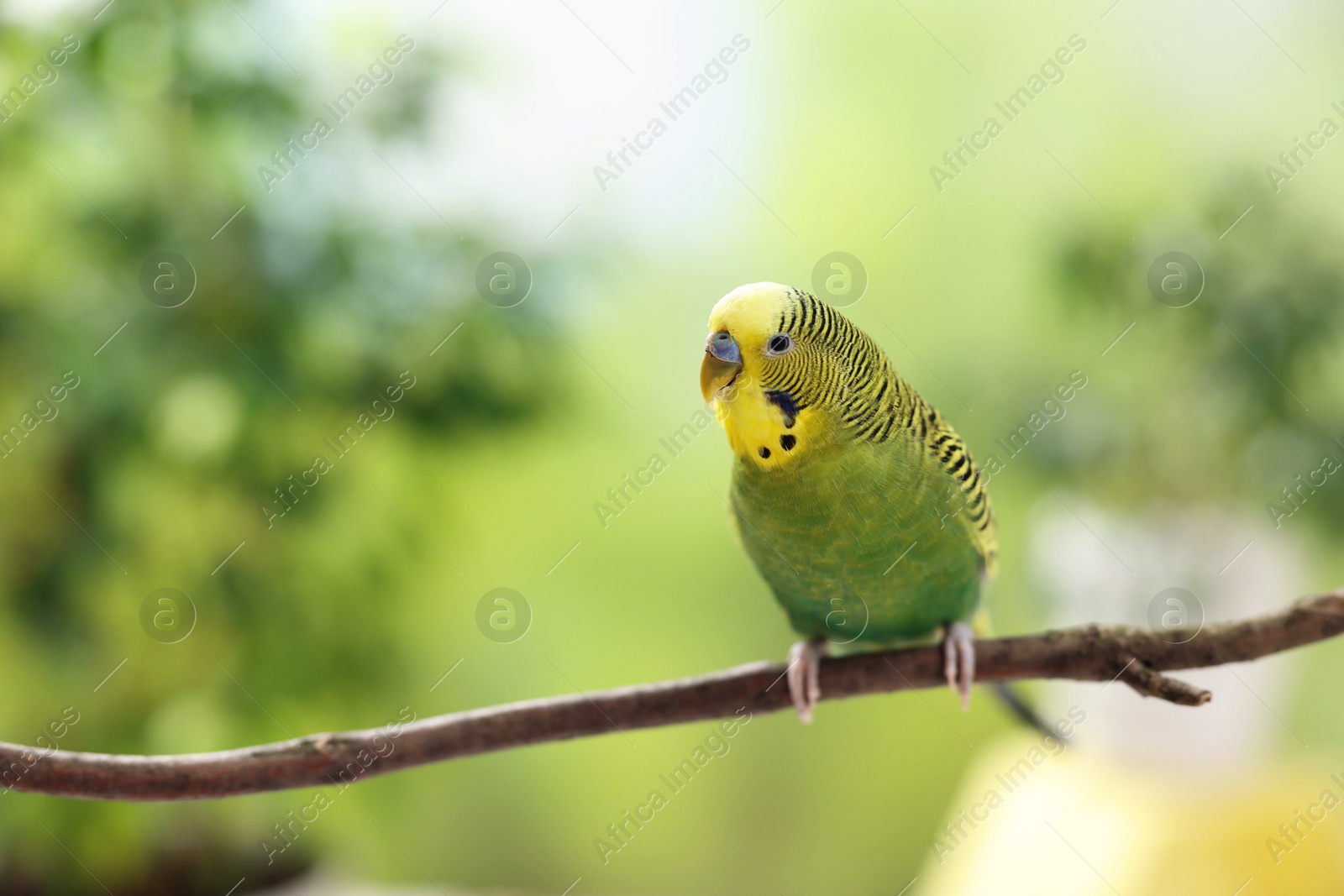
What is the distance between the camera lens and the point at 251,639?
5.26 ft

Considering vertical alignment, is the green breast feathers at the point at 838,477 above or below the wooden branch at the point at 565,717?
above

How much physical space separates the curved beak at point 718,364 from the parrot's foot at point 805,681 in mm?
359

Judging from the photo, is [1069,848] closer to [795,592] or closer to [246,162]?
[795,592]

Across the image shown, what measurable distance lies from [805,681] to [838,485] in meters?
0.24

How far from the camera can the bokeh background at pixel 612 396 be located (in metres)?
1.52

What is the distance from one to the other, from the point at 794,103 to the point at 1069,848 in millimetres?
1528

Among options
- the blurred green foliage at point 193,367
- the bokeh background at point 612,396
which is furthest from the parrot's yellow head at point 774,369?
the blurred green foliage at point 193,367

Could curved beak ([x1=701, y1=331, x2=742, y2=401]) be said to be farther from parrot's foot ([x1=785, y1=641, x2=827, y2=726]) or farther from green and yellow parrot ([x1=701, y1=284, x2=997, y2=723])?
parrot's foot ([x1=785, y1=641, x2=827, y2=726])

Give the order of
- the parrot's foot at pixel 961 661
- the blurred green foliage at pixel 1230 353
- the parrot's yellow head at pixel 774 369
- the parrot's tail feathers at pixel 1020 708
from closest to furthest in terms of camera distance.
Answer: the parrot's yellow head at pixel 774 369, the parrot's foot at pixel 961 661, the parrot's tail feathers at pixel 1020 708, the blurred green foliage at pixel 1230 353

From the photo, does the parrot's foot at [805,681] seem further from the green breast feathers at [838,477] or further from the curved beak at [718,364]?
the curved beak at [718,364]

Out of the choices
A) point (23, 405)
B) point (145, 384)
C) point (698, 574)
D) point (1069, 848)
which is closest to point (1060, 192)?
point (698, 574)

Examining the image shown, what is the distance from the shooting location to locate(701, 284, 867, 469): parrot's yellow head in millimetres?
711

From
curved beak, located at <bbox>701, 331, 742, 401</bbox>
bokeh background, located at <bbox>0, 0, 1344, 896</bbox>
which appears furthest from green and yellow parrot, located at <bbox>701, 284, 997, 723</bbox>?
bokeh background, located at <bbox>0, 0, 1344, 896</bbox>

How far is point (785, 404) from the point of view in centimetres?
80
